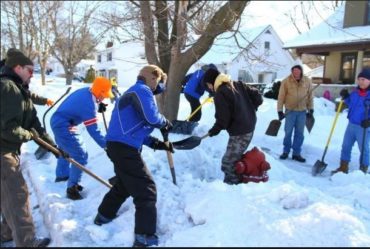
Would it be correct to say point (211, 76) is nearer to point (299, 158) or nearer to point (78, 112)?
point (78, 112)

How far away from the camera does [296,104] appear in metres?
7.64

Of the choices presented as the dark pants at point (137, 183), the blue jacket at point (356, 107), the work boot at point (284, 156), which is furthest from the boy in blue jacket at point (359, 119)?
the dark pants at point (137, 183)

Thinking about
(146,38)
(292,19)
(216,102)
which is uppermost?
(292,19)

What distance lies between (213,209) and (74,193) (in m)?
1.95

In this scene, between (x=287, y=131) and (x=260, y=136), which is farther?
(x=260, y=136)

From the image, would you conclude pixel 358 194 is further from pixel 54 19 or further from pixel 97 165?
pixel 54 19

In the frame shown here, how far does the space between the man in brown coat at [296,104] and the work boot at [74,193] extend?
404cm

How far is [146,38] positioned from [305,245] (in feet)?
17.0

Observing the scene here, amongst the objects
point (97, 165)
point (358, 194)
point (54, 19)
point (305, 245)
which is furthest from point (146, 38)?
point (54, 19)

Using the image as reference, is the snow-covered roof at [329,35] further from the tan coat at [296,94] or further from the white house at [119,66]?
the white house at [119,66]

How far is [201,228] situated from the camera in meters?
3.76

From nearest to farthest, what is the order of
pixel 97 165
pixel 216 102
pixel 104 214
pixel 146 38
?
1. pixel 104 214
2. pixel 216 102
3. pixel 97 165
4. pixel 146 38

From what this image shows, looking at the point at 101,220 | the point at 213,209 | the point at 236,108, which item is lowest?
the point at 101,220

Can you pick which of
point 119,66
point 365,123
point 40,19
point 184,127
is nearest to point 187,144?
point 184,127
